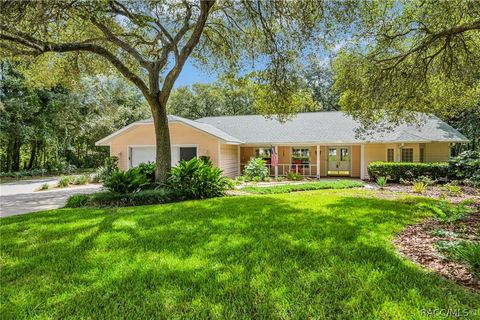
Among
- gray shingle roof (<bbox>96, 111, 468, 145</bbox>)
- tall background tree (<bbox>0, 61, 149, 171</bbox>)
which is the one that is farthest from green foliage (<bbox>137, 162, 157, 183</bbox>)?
tall background tree (<bbox>0, 61, 149, 171</bbox>)

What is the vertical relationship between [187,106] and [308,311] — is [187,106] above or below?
above

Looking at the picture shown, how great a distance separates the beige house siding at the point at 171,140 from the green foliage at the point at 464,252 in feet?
45.0

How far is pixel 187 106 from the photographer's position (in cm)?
3619

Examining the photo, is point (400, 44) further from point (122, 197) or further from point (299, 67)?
point (122, 197)

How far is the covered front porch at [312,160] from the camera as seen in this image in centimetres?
1967

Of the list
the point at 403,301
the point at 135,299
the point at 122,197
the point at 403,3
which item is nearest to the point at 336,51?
the point at 403,3

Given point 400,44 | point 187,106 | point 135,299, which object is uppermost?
point 187,106

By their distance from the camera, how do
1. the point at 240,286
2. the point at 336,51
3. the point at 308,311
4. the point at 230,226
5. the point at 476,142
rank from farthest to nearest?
the point at 476,142 < the point at 336,51 < the point at 230,226 < the point at 240,286 < the point at 308,311

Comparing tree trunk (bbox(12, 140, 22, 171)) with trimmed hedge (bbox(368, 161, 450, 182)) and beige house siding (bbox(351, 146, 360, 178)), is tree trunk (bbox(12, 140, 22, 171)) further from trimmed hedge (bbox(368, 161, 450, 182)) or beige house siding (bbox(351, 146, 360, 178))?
trimmed hedge (bbox(368, 161, 450, 182))

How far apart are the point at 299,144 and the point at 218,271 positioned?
15.8 meters

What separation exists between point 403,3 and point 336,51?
2783mm

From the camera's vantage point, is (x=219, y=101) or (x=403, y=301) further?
(x=219, y=101)

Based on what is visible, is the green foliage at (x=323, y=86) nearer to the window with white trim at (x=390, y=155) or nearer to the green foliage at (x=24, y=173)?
the window with white trim at (x=390, y=155)

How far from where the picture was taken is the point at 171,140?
17922 millimetres
